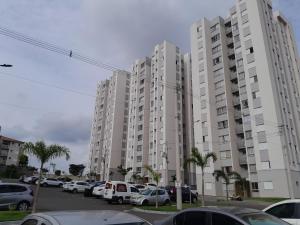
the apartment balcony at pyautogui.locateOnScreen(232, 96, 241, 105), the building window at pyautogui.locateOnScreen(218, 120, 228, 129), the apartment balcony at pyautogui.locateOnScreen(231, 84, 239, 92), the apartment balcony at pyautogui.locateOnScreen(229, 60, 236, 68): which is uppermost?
the apartment balcony at pyautogui.locateOnScreen(229, 60, 236, 68)

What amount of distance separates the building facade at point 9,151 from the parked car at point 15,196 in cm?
8585

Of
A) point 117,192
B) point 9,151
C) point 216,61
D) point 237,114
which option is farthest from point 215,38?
point 9,151

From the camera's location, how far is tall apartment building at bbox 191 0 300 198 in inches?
1778

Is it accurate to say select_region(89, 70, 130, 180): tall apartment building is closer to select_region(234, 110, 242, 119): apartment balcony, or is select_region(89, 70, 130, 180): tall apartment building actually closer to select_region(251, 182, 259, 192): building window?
select_region(234, 110, 242, 119): apartment balcony

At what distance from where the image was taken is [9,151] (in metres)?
99.9

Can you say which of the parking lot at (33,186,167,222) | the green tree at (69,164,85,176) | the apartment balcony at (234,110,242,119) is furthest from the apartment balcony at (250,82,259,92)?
the green tree at (69,164,85,176)

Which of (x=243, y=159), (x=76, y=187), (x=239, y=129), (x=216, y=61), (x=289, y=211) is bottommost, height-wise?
(x=289, y=211)

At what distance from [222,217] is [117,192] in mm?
22914

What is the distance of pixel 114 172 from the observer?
8394 cm

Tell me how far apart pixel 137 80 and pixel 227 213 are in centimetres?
8309

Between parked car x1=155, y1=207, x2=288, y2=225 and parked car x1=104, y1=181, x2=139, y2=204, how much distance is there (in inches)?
857

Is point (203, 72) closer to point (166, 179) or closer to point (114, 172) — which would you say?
point (166, 179)

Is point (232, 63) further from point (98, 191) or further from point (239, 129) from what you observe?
point (98, 191)

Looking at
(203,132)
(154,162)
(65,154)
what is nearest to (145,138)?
(154,162)
